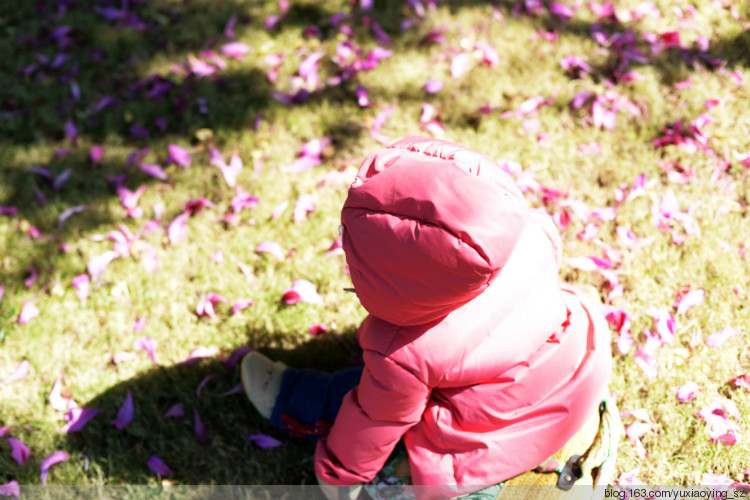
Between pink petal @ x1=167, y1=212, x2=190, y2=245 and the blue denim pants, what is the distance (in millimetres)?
1024

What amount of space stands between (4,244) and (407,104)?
7.30 ft

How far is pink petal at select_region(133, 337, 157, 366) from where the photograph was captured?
2588mm

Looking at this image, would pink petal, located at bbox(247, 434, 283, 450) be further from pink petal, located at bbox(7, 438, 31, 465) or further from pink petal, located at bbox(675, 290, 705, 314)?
pink petal, located at bbox(675, 290, 705, 314)

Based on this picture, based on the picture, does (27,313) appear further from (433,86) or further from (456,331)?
(433,86)

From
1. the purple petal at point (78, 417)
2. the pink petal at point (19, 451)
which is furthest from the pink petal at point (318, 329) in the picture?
the pink petal at point (19, 451)

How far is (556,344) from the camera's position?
1648 mm

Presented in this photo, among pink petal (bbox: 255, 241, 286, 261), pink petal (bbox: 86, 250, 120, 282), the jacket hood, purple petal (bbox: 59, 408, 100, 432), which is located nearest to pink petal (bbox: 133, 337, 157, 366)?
purple petal (bbox: 59, 408, 100, 432)

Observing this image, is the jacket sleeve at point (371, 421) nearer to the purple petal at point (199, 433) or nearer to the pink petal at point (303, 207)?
the purple petal at point (199, 433)

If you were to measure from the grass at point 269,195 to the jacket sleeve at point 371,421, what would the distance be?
Answer: 0.51 metres

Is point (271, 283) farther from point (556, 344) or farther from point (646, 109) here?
point (646, 109)

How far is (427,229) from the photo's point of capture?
1.25 meters

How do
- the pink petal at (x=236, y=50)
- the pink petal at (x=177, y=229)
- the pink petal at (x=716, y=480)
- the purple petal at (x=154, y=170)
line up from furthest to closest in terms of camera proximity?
the pink petal at (x=236, y=50), the purple petal at (x=154, y=170), the pink petal at (x=177, y=229), the pink petal at (x=716, y=480)

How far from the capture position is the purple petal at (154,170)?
3238mm

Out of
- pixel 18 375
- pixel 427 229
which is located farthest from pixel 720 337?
pixel 18 375
